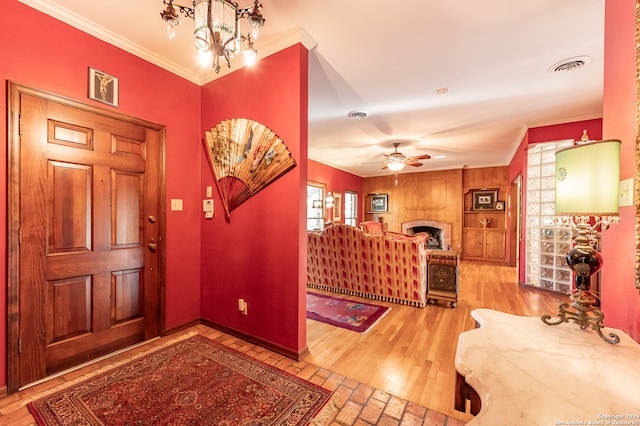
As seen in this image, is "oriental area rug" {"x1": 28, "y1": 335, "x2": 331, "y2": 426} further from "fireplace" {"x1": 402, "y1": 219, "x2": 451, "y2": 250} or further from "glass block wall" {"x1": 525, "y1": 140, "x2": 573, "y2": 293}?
"fireplace" {"x1": 402, "y1": 219, "x2": 451, "y2": 250}

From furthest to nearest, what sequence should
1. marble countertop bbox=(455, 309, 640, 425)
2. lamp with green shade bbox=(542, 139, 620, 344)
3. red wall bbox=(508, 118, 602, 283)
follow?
red wall bbox=(508, 118, 602, 283) < lamp with green shade bbox=(542, 139, 620, 344) < marble countertop bbox=(455, 309, 640, 425)

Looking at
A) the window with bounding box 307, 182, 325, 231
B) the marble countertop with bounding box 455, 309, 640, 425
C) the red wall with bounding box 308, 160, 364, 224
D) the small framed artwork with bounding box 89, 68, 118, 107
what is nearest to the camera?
the marble countertop with bounding box 455, 309, 640, 425

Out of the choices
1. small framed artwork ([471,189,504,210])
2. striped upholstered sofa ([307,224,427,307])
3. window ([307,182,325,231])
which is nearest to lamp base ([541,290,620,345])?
striped upholstered sofa ([307,224,427,307])

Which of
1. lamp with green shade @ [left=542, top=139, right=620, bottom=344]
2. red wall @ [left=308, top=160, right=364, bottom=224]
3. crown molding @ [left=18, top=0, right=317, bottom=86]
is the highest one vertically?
crown molding @ [left=18, top=0, right=317, bottom=86]

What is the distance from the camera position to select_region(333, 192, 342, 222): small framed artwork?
7.38 m

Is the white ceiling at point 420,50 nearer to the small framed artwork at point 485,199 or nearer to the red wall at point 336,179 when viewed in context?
the red wall at point 336,179

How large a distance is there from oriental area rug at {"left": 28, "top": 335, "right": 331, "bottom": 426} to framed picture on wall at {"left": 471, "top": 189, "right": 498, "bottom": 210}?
24.2ft

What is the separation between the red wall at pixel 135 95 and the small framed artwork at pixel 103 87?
4cm

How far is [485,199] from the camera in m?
7.25

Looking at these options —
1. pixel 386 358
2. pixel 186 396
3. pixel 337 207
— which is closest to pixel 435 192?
pixel 337 207

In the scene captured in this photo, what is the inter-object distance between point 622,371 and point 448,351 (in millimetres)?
1656

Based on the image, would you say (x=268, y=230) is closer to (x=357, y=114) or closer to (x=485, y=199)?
(x=357, y=114)

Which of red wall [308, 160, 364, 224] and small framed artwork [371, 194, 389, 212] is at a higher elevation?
red wall [308, 160, 364, 224]

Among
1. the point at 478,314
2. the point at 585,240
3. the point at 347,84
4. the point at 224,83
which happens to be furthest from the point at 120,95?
the point at 585,240
